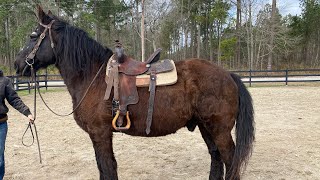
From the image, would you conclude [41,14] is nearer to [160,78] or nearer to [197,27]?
[160,78]

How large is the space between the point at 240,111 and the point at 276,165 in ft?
5.32

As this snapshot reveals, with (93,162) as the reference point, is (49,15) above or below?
above

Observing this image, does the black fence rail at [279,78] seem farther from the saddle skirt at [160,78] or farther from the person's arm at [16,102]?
the person's arm at [16,102]

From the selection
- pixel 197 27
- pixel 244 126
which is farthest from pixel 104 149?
pixel 197 27

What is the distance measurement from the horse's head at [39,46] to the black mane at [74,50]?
0.07m

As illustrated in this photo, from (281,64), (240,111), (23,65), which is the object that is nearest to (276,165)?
(240,111)

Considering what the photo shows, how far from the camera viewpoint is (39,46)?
116 inches

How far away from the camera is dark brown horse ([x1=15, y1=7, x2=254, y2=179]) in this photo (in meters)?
2.87

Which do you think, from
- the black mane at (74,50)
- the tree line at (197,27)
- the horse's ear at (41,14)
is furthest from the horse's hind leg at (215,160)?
the tree line at (197,27)

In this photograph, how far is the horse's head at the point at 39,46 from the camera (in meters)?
2.94

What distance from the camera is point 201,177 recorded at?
3764 mm

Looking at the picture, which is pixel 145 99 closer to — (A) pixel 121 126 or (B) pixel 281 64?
(A) pixel 121 126

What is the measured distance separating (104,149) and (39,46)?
4.54ft

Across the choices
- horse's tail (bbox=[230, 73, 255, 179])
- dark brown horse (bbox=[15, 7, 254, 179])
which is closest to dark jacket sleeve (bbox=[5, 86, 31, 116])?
dark brown horse (bbox=[15, 7, 254, 179])
